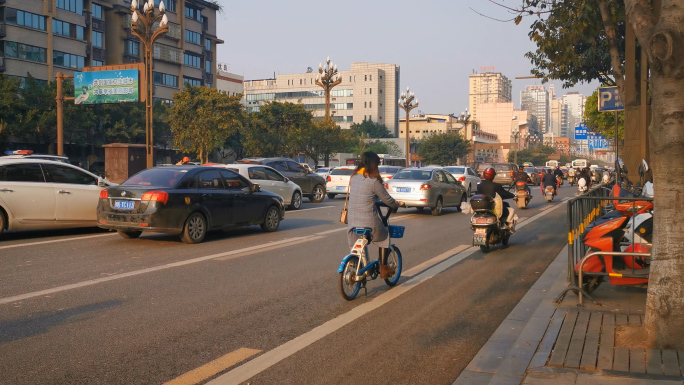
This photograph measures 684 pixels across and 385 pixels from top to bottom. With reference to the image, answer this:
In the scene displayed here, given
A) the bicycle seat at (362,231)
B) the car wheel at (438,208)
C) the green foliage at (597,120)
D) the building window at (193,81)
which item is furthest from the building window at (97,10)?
the bicycle seat at (362,231)

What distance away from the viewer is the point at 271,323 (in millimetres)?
6426

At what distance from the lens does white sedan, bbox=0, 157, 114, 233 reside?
1225 cm

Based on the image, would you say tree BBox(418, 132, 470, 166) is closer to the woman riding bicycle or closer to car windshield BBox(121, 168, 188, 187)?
car windshield BBox(121, 168, 188, 187)

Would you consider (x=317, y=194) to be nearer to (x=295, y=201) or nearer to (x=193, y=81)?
(x=295, y=201)

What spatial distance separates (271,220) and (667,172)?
10.4 metres

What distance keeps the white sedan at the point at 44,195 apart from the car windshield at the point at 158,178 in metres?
1.42

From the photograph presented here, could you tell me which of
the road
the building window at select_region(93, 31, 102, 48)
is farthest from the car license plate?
the building window at select_region(93, 31, 102, 48)

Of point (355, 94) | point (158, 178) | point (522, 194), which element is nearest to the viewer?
point (158, 178)

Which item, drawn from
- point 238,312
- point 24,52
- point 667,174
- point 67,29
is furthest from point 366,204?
point 67,29

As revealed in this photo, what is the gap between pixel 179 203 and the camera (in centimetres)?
1195

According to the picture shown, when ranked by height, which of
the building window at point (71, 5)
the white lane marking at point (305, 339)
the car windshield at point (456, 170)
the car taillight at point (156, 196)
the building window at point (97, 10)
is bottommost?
the white lane marking at point (305, 339)

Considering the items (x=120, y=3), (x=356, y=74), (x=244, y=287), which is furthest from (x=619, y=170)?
(x=356, y=74)

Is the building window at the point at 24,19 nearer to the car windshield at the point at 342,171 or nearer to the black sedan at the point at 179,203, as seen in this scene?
the car windshield at the point at 342,171

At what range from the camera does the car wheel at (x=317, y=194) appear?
2552 centimetres
